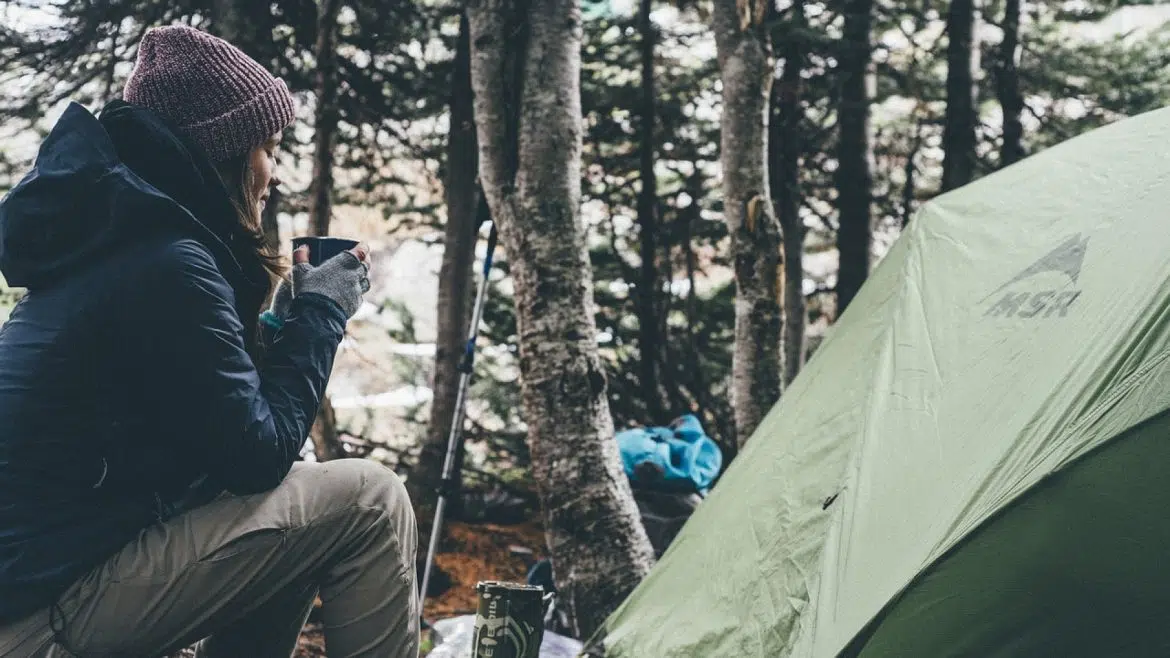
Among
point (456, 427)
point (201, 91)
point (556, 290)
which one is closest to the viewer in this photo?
point (201, 91)

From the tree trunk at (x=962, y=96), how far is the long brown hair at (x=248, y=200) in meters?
7.30

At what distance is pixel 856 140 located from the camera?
9.39 metres

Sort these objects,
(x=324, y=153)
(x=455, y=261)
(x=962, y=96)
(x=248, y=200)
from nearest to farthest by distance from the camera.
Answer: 1. (x=248, y=200)
2. (x=324, y=153)
3. (x=455, y=261)
4. (x=962, y=96)

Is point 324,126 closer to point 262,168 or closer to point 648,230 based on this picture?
point 648,230

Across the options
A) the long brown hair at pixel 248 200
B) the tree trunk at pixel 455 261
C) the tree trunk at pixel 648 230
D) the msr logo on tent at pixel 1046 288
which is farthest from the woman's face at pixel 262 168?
Answer: the tree trunk at pixel 648 230

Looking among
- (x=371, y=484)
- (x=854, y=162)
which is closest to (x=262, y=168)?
(x=371, y=484)

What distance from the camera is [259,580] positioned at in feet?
6.97

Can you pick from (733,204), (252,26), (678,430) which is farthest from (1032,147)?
(252,26)

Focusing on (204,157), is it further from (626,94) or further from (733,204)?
(626,94)

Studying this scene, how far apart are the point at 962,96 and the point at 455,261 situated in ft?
15.3

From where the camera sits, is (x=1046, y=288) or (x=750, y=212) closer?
(x=1046, y=288)

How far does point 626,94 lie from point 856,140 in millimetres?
2372

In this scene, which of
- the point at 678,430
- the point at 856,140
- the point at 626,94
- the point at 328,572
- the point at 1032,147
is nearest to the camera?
the point at 328,572

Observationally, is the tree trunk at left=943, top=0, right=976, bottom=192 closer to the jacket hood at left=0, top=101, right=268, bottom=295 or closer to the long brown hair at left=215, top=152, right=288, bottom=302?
the long brown hair at left=215, top=152, right=288, bottom=302
